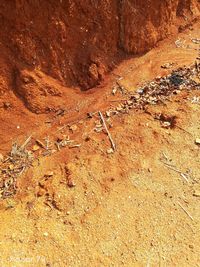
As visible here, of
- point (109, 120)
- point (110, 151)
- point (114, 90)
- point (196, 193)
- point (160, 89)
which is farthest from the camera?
point (114, 90)

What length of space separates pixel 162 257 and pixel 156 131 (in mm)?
1444

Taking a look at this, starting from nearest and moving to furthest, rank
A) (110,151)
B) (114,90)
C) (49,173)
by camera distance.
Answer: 1. (49,173)
2. (110,151)
3. (114,90)

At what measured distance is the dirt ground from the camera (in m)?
2.96

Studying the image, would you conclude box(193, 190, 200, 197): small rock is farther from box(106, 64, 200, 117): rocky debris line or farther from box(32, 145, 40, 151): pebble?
box(32, 145, 40, 151): pebble

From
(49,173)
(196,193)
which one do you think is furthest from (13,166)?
(196,193)

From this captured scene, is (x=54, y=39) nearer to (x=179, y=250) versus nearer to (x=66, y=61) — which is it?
→ (x=66, y=61)

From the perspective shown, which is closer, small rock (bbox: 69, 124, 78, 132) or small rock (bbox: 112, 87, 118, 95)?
small rock (bbox: 69, 124, 78, 132)

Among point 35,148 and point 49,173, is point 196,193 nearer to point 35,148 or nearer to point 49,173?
point 49,173

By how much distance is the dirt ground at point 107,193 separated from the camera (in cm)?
296

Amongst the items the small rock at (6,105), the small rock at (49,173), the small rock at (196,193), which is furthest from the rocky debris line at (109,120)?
the small rock at (196,193)

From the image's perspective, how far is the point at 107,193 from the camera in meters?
3.36

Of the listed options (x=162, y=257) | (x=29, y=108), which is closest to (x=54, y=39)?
(x=29, y=108)

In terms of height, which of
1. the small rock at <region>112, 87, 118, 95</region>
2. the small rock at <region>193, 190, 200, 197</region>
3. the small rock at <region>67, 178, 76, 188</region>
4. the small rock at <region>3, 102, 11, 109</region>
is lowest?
the small rock at <region>193, 190, 200, 197</region>

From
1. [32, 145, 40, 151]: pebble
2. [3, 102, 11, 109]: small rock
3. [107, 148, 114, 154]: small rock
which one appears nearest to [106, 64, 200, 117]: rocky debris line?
[107, 148, 114, 154]: small rock
